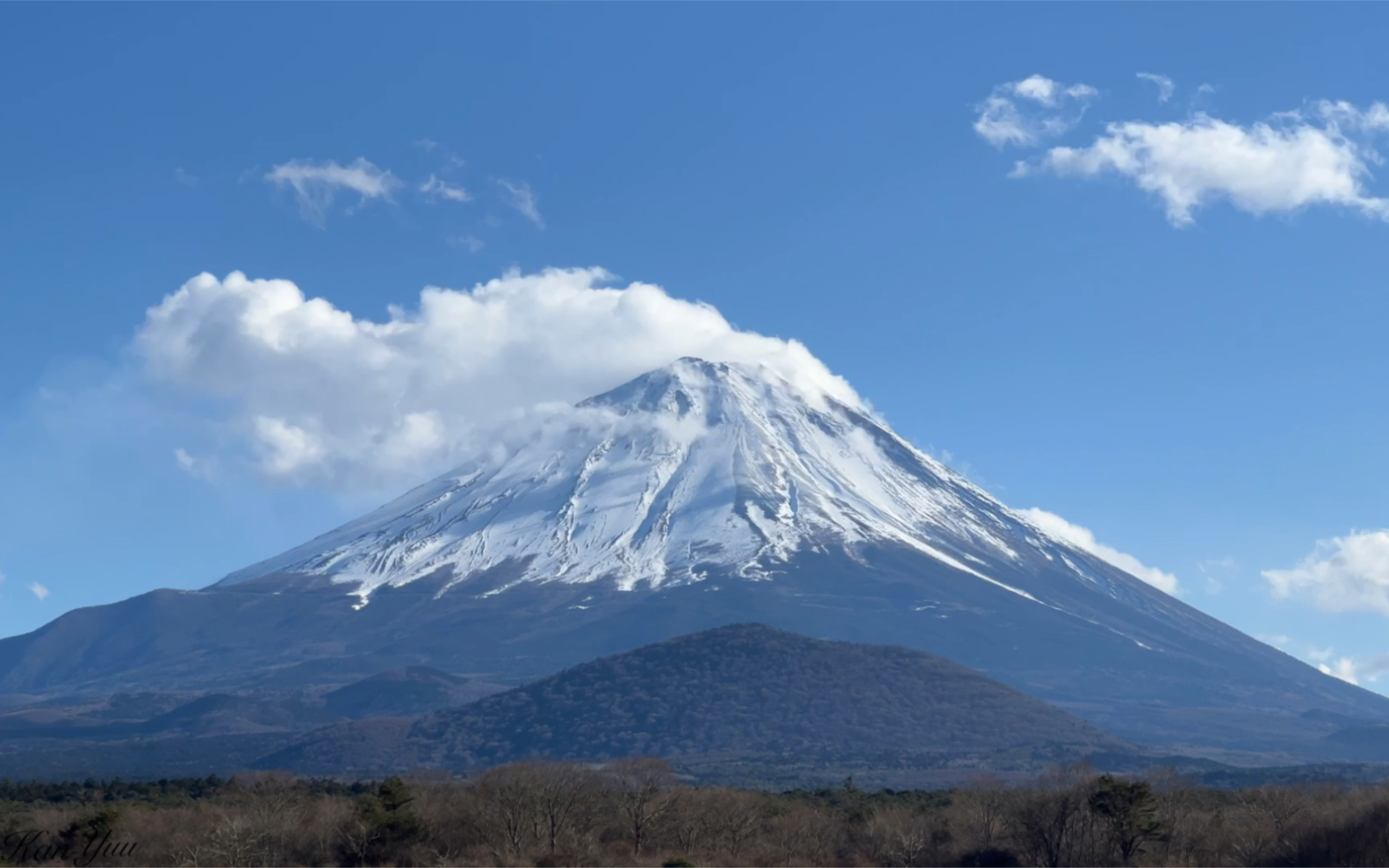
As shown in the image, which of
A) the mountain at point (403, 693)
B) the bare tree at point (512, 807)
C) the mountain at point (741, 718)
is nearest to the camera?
the bare tree at point (512, 807)

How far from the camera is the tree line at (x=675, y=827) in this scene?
51812 mm

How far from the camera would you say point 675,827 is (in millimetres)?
60219

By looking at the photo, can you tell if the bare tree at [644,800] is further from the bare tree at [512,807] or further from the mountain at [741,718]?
the mountain at [741,718]

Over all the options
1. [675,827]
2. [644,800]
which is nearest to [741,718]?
[644,800]

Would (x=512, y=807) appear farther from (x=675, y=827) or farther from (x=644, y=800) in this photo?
(x=675, y=827)

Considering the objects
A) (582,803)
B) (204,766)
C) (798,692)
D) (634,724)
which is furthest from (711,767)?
(582,803)

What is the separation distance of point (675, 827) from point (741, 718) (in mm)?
97447

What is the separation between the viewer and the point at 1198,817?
59719mm

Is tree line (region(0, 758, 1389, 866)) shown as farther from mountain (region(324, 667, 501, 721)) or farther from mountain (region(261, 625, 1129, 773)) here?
mountain (region(324, 667, 501, 721))

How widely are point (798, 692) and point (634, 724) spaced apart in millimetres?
20045

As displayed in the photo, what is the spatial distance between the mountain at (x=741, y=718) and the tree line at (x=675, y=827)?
75.9m

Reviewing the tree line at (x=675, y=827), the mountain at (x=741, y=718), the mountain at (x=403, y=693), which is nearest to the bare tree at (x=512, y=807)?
the tree line at (x=675, y=827)

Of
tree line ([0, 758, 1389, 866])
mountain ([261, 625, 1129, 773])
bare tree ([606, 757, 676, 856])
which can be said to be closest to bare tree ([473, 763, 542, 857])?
tree line ([0, 758, 1389, 866])

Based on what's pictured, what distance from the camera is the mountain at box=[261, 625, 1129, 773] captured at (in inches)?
5669
